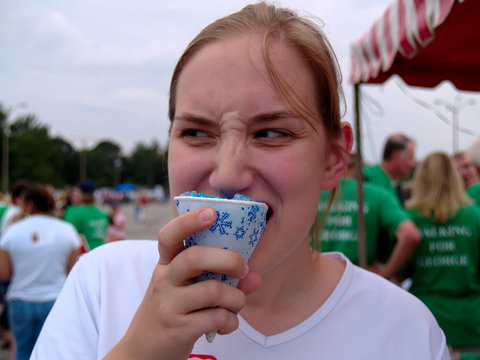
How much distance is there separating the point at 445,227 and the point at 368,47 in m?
1.68

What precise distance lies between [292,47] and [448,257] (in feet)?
9.62

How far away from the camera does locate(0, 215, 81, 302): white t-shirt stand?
4527mm

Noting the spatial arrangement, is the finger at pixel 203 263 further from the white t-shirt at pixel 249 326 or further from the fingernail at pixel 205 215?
the white t-shirt at pixel 249 326

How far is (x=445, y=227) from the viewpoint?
138 inches

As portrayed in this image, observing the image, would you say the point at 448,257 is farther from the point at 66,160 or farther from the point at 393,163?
the point at 66,160

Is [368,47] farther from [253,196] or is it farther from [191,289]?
[191,289]

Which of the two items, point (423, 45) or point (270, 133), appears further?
point (423, 45)

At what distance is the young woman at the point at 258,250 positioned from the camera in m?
0.99

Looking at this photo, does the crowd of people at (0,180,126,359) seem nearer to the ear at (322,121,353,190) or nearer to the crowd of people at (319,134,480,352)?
the crowd of people at (319,134,480,352)

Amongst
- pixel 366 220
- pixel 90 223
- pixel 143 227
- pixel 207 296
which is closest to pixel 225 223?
pixel 207 296

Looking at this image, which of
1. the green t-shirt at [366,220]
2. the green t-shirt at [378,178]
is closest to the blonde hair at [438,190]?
the green t-shirt at [366,220]

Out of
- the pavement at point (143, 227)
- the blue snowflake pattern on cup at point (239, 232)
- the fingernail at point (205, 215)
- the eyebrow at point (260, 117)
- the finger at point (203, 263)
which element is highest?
the eyebrow at point (260, 117)

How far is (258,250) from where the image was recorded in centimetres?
108

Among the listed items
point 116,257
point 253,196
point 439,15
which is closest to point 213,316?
point 253,196
